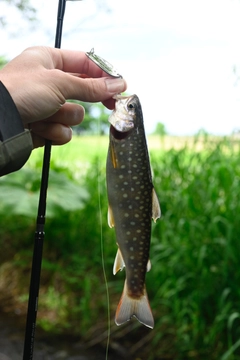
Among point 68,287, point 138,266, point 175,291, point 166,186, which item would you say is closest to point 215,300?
point 175,291

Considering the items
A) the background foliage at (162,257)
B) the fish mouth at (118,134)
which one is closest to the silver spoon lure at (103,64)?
the fish mouth at (118,134)

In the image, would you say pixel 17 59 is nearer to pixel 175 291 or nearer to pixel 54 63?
pixel 54 63

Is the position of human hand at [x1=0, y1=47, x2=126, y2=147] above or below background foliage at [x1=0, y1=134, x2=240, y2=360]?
above

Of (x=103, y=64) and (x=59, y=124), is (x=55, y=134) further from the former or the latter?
(x=103, y=64)

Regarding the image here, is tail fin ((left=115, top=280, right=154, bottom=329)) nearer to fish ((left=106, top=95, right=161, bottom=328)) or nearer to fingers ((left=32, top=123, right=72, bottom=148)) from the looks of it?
fish ((left=106, top=95, right=161, bottom=328))

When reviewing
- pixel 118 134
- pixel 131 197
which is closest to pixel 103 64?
pixel 118 134

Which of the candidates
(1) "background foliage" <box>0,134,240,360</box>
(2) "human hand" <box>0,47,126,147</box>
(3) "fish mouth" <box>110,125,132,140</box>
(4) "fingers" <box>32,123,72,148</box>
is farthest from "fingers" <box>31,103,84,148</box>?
(1) "background foliage" <box>0,134,240,360</box>

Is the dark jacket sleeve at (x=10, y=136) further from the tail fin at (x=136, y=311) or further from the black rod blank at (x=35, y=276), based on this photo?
the tail fin at (x=136, y=311)
